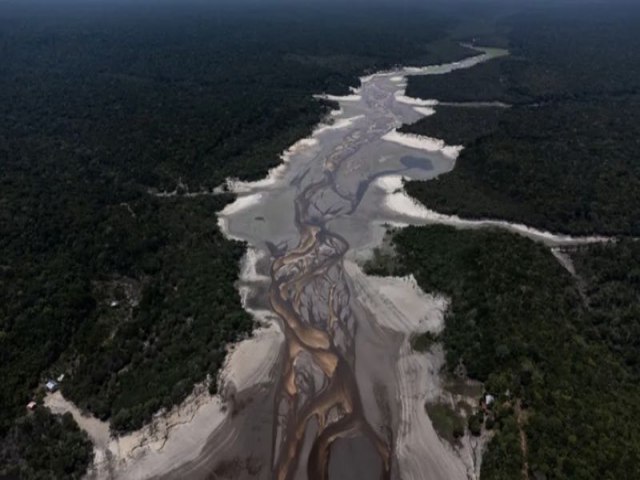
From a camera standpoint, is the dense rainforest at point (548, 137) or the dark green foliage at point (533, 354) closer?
the dark green foliage at point (533, 354)

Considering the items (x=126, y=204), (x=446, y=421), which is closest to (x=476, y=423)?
(x=446, y=421)

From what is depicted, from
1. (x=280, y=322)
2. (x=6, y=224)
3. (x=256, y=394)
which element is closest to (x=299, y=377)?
(x=256, y=394)

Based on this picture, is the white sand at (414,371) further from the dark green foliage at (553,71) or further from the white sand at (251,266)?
the dark green foliage at (553,71)

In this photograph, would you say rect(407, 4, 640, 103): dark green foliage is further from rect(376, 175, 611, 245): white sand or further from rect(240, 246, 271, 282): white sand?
rect(240, 246, 271, 282): white sand

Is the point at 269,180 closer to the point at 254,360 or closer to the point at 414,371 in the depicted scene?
the point at 254,360

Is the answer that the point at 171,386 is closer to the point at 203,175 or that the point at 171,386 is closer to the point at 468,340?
the point at 468,340

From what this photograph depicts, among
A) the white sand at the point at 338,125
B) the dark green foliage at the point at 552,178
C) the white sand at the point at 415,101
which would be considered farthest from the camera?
the white sand at the point at 415,101

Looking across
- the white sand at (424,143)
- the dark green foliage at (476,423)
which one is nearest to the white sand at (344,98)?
the white sand at (424,143)
